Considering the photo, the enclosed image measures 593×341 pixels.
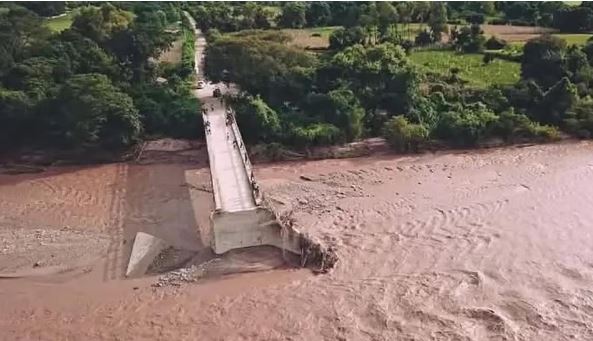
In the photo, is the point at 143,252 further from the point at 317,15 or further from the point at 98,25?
the point at 317,15

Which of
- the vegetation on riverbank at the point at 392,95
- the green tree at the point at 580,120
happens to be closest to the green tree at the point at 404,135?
the vegetation on riverbank at the point at 392,95

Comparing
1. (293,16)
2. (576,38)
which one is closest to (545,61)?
(576,38)

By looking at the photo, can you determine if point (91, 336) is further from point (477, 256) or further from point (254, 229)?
point (477, 256)

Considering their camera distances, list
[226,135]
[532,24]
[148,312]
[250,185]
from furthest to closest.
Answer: [532,24], [226,135], [250,185], [148,312]

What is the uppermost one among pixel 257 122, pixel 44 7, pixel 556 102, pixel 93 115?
pixel 44 7

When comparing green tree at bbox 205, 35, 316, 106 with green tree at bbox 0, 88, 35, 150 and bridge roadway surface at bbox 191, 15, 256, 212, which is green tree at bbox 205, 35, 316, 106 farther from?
green tree at bbox 0, 88, 35, 150

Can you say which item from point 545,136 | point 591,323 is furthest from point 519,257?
point 545,136

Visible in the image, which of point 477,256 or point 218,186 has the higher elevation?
point 218,186
